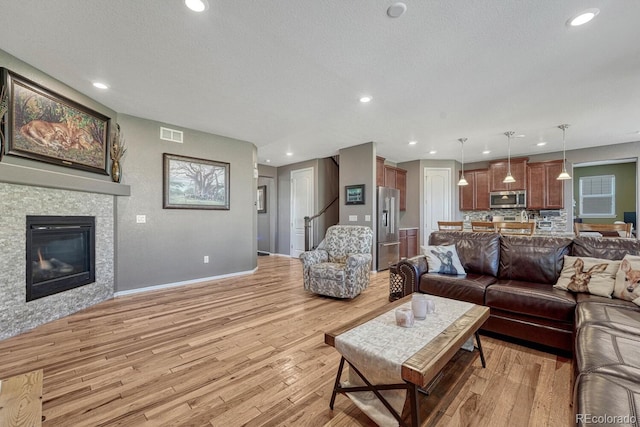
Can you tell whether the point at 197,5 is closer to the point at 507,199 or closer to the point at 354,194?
the point at 354,194

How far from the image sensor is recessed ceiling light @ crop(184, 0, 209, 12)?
183 centimetres

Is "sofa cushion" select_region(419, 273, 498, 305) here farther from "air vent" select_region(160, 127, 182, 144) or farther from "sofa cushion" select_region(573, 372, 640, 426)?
"air vent" select_region(160, 127, 182, 144)

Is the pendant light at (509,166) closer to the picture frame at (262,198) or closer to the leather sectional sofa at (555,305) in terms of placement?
the leather sectional sofa at (555,305)

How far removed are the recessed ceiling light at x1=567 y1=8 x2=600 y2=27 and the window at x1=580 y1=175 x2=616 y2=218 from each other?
8.15m

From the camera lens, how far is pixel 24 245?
2656mm

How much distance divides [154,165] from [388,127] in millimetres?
3739

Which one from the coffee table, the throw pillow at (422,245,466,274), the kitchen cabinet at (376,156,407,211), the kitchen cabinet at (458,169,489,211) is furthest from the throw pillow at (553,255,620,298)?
the kitchen cabinet at (458,169,489,211)

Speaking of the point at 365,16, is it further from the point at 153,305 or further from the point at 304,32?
the point at 153,305

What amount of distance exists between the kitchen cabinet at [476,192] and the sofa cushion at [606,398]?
20.4 feet

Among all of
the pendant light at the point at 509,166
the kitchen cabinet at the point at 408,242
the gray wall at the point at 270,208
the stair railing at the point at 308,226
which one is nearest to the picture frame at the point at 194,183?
the stair railing at the point at 308,226

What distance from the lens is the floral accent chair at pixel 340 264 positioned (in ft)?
11.6

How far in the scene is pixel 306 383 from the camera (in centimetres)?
182

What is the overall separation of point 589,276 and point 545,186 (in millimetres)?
4530

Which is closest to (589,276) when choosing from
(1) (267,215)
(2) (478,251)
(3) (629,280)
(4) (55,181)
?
(3) (629,280)
